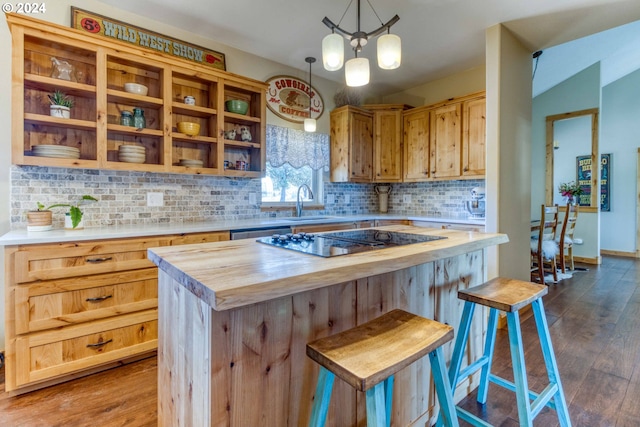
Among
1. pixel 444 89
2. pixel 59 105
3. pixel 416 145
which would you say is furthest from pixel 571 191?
pixel 59 105

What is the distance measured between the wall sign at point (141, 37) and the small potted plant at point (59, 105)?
19.9 inches

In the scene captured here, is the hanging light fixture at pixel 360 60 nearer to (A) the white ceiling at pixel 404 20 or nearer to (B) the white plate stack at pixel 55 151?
(A) the white ceiling at pixel 404 20

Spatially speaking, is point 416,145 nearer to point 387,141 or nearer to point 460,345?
point 387,141

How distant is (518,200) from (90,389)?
3.70 metres

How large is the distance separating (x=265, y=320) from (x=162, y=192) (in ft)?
7.18

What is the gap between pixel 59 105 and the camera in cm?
214

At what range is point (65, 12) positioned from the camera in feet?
7.54

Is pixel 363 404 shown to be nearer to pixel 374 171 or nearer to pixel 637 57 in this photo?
pixel 374 171

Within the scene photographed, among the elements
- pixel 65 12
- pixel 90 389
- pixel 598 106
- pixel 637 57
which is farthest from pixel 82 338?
pixel 637 57

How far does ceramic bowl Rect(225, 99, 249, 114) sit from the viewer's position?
2926 mm

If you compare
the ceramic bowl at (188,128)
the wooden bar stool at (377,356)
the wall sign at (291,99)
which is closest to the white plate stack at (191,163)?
the ceramic bowl at (188,128)

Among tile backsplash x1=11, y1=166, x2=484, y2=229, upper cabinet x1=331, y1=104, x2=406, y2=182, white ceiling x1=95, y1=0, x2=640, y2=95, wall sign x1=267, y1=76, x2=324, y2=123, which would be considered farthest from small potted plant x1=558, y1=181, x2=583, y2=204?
wall sign x1=267, y1=76, x2=324, y2=123

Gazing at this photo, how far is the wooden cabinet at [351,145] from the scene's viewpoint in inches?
152

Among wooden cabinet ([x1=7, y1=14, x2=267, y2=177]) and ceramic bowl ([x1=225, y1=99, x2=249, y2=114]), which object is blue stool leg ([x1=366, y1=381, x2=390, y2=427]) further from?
ceramic bowl ([x1=225, y1=99, x2=249, y2=114])
